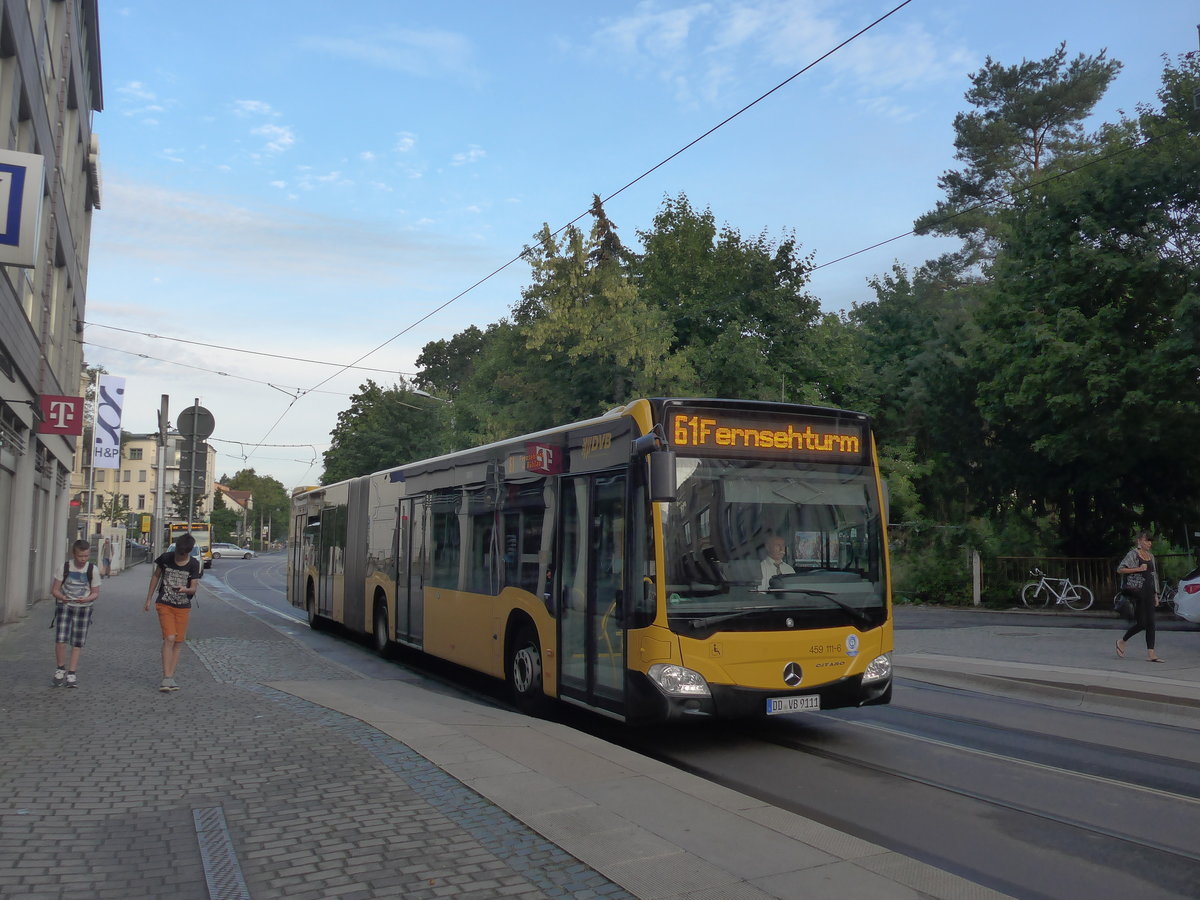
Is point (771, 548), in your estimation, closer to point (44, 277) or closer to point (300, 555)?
point (300, 555)

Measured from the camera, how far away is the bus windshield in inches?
306

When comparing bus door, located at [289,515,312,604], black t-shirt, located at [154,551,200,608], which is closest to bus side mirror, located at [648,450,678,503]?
black t-shirt, located at [154,551,200,608]

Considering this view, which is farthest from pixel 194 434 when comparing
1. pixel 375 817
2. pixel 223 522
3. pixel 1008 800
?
pixel 223 522

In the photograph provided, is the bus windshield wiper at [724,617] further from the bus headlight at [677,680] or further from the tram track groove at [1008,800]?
the tram track groove at [1008,800]

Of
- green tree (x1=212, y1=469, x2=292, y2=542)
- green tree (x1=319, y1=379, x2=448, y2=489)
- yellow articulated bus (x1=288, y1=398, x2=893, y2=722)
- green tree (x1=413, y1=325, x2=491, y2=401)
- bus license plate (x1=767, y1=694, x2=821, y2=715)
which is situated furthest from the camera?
green tree (x1=212, y1=469, x2=292, y2=542)

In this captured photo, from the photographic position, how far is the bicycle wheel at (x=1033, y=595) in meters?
24.4

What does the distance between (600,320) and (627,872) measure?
28.1m

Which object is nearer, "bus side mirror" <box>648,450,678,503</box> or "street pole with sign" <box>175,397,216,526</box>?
"bus side mirror" <box>648,450,678,503</box>

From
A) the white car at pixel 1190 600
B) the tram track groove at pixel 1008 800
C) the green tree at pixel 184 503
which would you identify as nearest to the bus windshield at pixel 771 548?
the tram track groove at pixel 1008 800

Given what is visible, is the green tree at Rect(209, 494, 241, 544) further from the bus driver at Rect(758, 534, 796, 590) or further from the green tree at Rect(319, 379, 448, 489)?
the bus driver at Rect(758, 534, 796, 590)

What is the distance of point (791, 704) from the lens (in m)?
7.93

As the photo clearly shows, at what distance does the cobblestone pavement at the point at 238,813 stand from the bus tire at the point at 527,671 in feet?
6.06

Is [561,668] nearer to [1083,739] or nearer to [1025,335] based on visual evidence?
[1083,739]

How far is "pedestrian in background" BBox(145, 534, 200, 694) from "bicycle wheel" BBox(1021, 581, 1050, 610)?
1998 cm
